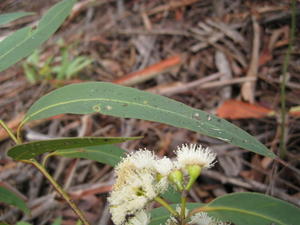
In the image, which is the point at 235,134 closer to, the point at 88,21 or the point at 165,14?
the point at 165,14

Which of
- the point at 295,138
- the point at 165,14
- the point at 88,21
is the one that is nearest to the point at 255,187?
the point at 295,138

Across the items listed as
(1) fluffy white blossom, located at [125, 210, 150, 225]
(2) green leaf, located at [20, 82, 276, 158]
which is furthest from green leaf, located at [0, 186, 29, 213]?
(1) fluffy white blossom, located at [125, 210, 150, 225]

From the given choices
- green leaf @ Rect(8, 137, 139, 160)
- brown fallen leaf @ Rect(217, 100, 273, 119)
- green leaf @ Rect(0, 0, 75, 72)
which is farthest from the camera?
brown fallen leaf @ Rect(217, 100, 273, 119)

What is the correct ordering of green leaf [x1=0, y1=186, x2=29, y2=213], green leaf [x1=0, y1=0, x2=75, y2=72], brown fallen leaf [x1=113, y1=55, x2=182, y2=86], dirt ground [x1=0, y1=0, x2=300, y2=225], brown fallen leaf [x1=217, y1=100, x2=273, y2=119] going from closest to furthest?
1. green leaf [x1=0, y1=0, x2=75, y2=72]
2. green leaf [x1=0, y1=186, x2=29, y2=213]
3. dirt ground [x1=0, y1=0, x2=300, y2=225]
4. brown fallen leaf [x1=217, y1=100, x2=273, y2=119]
5. brown fallen leaf [x1=113, y1=55, x2=182, y2=86]

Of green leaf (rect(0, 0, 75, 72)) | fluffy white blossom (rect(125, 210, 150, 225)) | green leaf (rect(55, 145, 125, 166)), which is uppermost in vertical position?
green leaf (rect(0, 0, 75, 72))

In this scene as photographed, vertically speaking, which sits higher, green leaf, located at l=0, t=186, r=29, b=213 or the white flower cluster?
the white flower cluster

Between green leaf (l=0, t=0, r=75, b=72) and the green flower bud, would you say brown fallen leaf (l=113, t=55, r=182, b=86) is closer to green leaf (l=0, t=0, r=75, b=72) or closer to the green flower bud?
green leaf (l=0, t=0, r=75, b=72)

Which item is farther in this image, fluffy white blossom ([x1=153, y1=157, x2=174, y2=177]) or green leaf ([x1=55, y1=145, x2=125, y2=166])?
green leaf ([x1=55, y1=145, x2=125, y2=166])

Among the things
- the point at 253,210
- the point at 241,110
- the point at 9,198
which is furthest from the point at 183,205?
the point at 241,110
